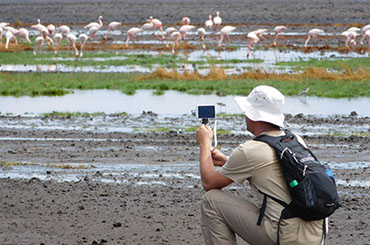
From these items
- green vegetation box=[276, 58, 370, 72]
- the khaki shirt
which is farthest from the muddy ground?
green vegetation box=[276, 58, 370, 72]

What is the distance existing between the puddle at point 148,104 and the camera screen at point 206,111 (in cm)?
1018

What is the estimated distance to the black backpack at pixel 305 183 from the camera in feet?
15.2

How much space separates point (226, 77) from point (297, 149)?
672 inches

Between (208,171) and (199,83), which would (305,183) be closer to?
(208,171)

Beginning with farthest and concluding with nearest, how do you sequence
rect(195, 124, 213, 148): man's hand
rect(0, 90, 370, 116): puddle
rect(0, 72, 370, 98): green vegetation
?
rect(0, 72, 370, 98): green vegetation, rect(0, 90, 370, 116): puddle, rect(195, 124, 213, 148): man's hand

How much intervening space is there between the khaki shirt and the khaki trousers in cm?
17

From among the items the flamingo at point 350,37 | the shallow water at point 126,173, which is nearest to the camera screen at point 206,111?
the shallow water at point 126,173

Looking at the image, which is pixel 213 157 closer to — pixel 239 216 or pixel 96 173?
pixel 239 216

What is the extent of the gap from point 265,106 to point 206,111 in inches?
18.8

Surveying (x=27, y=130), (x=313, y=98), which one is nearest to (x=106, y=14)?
(x=313, y=98)

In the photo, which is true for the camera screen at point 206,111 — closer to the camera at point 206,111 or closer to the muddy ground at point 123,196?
the camera at point 206,111

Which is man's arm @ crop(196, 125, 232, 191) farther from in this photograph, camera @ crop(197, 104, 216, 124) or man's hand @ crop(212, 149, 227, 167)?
man's hand @ crop(212, 149, 227, 167)

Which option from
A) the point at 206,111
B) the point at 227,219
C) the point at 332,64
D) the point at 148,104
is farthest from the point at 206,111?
the point at 332,64

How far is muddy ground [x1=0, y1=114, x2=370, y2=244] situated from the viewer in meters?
6.75
